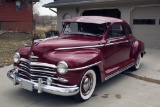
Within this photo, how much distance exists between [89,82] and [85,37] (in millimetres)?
1275

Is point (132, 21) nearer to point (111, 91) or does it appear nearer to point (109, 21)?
point (109, 21)

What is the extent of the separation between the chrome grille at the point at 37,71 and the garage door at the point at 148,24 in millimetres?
9017

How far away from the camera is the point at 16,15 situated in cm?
2148

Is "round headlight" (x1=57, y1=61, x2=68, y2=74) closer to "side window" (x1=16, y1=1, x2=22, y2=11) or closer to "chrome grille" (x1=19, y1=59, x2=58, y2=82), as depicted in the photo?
"chrome grille" (x1=19, y1=59, x2=58, y2=82)

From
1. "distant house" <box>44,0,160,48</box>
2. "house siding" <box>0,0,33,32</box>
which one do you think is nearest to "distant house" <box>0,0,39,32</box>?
"house siding" <box>0,0,33,32</box>

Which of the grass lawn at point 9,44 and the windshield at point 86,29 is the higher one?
the windshield at point 86,29

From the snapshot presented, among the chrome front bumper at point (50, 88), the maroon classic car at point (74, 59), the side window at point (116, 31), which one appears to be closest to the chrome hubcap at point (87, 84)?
the maroon classic car at point (74, 59)

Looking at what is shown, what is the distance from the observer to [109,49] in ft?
18.4

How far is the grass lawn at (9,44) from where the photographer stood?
29.4 ft

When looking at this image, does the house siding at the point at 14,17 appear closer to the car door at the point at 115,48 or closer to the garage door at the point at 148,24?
the garage door at the point at 148,24

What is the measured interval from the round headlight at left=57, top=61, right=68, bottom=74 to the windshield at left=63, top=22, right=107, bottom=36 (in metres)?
1.71

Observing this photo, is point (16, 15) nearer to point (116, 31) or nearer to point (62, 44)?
point (116, 31)

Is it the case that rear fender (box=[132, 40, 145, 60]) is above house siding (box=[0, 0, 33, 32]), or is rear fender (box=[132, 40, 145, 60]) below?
below

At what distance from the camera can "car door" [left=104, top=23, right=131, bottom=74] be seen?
5.55m
